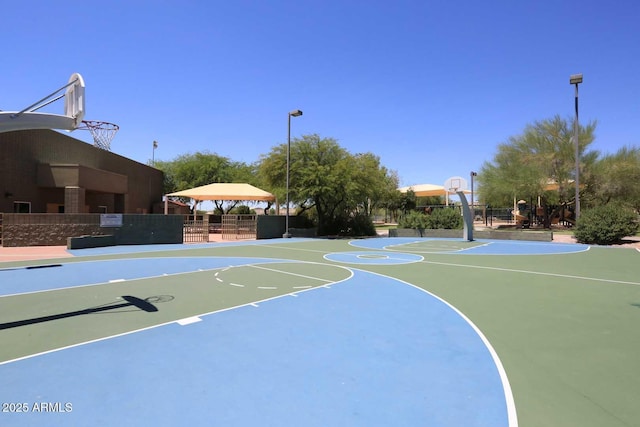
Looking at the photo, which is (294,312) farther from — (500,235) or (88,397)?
(500,235)

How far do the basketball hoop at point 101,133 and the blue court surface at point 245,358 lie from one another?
1267 inches

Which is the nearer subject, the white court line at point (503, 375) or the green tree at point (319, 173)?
the white court line at point (503, 375)

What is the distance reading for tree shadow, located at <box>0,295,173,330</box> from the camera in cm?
621

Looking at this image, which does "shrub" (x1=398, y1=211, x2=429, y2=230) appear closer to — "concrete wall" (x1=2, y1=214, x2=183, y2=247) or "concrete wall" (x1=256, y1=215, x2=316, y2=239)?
"concrete wall" (x1=256, y1=215, x2=316, y2=239)

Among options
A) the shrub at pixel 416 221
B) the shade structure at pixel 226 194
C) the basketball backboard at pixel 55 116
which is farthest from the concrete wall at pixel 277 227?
the basketball backboard at pixel 55 116

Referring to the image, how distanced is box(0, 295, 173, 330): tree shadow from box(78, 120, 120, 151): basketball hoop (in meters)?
34.4

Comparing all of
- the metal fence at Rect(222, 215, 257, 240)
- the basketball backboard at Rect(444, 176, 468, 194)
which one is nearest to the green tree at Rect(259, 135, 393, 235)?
the metal fence at Rect(222, 215, 257, 240)

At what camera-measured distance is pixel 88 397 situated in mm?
3695

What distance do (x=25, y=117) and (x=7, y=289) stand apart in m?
4.37

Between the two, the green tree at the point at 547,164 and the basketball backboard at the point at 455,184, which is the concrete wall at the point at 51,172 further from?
the green tree at the point at 547,164

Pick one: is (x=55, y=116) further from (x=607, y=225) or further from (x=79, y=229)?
(x=607, y=225)

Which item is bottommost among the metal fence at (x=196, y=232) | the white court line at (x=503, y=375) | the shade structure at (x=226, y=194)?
the white court line at (x=503, y=375)

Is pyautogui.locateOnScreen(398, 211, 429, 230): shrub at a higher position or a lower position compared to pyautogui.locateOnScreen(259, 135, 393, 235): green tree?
lower

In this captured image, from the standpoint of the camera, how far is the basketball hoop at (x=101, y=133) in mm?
36094
